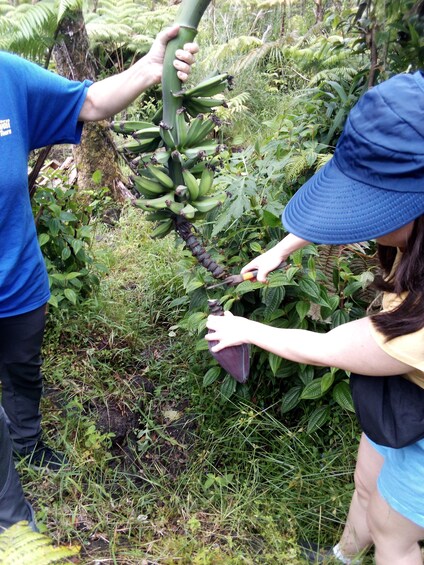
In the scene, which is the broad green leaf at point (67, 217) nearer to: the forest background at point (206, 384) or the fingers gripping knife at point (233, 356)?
the forest background at point (206, 384)

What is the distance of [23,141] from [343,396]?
1.67 meters

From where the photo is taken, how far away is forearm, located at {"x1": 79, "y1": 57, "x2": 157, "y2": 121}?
71.0 inches

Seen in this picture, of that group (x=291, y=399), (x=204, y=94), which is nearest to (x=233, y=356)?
(x=204, y=94)

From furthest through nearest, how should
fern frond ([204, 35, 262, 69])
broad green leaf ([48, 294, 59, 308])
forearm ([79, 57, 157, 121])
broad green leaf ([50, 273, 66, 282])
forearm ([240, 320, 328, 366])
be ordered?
1. fern frond ([204, 35, 262, 69])
2. broad green leaf ([50, 273, 66, 282])
3. broad green leaf ([48, 294, 59, 308])
4. forearm ([79, 57, 157, 121])
5. forearm ([240, 320, 328, 366])

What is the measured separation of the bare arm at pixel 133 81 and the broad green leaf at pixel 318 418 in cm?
156

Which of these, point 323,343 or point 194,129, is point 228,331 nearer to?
point 323,343

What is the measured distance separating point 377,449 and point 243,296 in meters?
0.98

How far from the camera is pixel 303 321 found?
7.38 ft

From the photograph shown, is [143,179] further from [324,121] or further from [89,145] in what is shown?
[89,145]

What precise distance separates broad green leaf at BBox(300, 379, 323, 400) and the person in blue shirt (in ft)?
3.90

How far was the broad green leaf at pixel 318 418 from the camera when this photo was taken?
230 centimetres

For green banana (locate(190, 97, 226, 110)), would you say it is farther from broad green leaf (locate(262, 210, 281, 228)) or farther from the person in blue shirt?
broad green leaf (locate(262, 210, 281, 228))

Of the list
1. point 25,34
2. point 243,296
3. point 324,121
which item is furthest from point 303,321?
point 25,34

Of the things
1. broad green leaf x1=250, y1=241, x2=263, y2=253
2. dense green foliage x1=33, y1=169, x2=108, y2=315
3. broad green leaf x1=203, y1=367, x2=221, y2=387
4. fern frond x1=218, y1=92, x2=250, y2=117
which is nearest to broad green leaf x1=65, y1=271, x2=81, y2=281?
dense green foliage x1=33, y1=169, x2=108, y2=315
